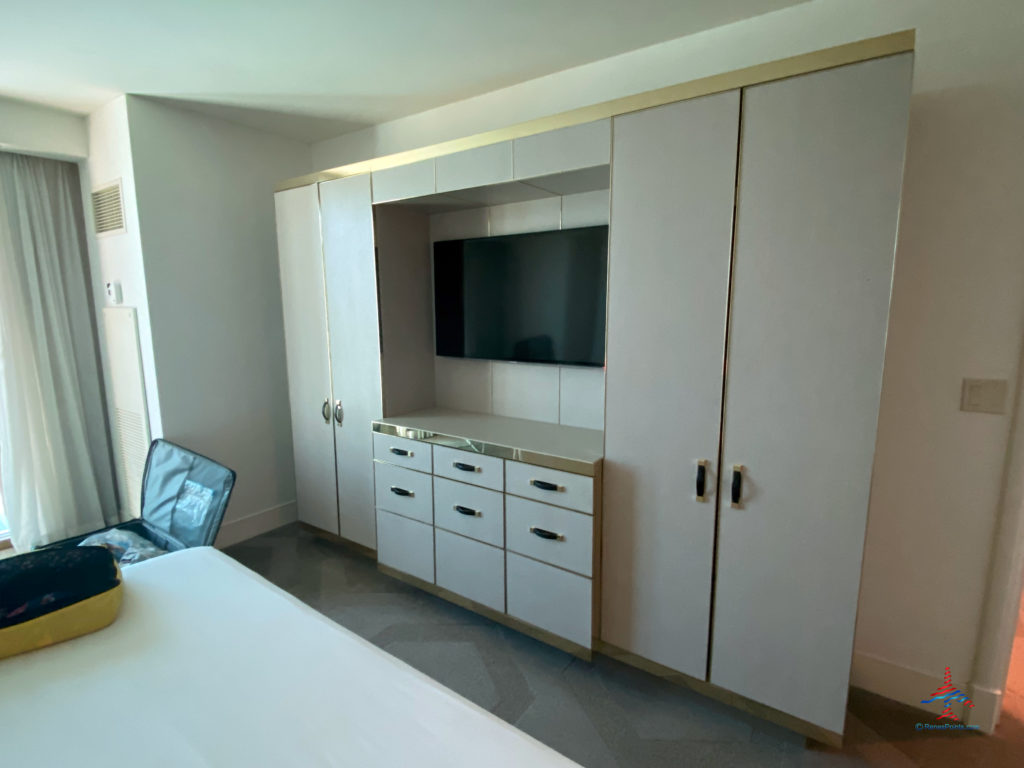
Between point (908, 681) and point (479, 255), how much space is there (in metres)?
2.63

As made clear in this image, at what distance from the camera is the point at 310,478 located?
3.28 m

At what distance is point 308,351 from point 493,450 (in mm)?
1508

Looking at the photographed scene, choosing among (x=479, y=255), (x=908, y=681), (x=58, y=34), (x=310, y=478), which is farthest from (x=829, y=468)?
(x=58, y=34)

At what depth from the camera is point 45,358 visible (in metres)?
3.07

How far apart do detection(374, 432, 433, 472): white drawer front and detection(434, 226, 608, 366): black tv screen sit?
0.60 m

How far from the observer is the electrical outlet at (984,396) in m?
1.71

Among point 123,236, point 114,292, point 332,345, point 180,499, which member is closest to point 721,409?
point 332,345

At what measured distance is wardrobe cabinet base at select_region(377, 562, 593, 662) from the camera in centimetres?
219

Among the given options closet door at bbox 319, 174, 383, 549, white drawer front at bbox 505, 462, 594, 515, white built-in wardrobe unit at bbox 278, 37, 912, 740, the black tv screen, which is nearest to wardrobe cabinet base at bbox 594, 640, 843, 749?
white built-in wardrobe unit at bbox 278, 37, 912, 740

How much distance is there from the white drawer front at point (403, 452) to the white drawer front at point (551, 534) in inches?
21.3

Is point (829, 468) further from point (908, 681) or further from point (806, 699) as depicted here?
point (908, 681)

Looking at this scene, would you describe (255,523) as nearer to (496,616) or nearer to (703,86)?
(496,616)

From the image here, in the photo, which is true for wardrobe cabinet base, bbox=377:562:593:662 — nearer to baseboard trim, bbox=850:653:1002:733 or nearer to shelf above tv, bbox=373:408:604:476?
shelf above tv, bbox=373:408:604:476

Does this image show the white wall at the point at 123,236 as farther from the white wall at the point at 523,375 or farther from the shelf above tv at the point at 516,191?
the white wall at the point at 523,375
